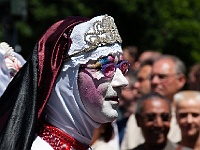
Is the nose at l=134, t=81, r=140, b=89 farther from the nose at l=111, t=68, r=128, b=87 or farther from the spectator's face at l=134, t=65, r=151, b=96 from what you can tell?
the nose at l=111, t=68, r=128, b=87

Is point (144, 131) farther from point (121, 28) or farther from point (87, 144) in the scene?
point (121, 28)

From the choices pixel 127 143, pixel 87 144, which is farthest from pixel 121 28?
pixel 87 144

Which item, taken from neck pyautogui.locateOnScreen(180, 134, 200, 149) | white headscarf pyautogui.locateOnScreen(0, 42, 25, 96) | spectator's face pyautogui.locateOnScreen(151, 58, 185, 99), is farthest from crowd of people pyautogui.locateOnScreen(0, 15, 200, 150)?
spectator's face pyautogui.locateOnScreen(151, 58, 185, 99)

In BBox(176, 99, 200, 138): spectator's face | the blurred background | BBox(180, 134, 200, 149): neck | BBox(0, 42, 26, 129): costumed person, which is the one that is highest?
BBox(0, 42, 26, 129): costumed person

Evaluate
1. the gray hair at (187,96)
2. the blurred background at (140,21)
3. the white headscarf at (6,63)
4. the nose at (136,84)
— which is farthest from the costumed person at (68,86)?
the blurred background at (140,21)

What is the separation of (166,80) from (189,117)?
1444 millimetres

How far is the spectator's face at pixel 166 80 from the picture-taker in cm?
836

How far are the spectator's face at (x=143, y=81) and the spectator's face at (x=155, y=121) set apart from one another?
1.96 metres

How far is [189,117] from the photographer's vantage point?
7.04 meters

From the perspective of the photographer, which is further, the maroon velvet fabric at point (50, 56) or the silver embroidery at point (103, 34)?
the silver embroidery at point (103, 34)

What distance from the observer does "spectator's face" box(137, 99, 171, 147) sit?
22.4 ft

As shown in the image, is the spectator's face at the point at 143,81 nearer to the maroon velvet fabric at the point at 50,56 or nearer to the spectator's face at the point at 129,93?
the spectator's face at the point at 129,93

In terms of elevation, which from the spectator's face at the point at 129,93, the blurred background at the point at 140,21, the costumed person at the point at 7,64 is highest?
the costumed person at the point at 7,64

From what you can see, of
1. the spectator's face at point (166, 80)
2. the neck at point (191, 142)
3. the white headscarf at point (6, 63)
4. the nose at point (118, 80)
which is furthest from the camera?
the spectator's face at point (166, 80)
